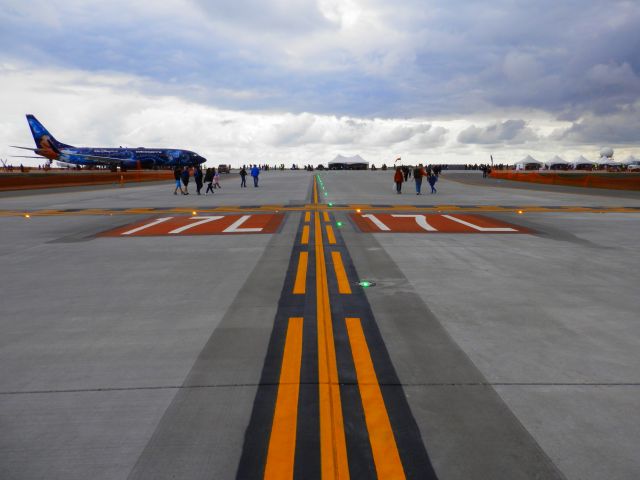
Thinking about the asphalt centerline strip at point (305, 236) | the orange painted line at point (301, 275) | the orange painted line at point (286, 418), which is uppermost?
the asphalt centerline strip at point (305, 236)

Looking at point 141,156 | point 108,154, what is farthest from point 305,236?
point 108,154

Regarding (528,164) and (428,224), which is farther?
(528,164)

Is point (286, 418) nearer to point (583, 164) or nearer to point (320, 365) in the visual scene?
point (320, 365)

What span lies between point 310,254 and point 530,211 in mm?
12810

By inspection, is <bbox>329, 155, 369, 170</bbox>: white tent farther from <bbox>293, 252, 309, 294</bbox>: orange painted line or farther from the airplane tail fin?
<bbox>293, 252, 309, 294</bbox>: orange painted line

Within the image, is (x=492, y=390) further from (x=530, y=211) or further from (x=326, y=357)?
(x=530, y=211)

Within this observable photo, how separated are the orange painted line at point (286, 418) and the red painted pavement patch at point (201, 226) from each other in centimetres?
914

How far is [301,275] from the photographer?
8.26m

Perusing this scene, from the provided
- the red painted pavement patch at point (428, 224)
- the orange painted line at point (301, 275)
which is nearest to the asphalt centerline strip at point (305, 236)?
the orange painted line at point (301, 275)

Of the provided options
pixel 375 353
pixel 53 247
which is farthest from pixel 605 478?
pixel 53 247

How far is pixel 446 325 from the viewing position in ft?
18.8

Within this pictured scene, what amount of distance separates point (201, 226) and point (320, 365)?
1118 cm

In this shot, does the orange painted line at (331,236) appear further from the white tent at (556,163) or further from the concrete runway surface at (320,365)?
the white tent at (556,163)

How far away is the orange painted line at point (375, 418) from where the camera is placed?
10.1ft
